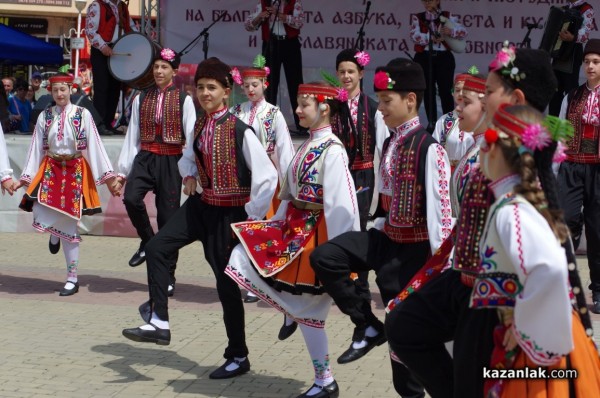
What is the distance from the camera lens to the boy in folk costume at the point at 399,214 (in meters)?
5.19

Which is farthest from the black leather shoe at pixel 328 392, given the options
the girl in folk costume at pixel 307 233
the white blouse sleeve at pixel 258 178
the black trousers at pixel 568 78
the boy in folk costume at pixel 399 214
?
the black trousers at pixel 568 78

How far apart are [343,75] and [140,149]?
1840 millimetres

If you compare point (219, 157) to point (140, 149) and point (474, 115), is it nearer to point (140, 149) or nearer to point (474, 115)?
point (474, 115)

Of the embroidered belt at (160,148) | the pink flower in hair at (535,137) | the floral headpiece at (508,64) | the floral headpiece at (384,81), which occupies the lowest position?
the embroidered belt at (160,148)

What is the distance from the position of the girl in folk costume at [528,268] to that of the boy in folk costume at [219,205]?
2.66 meters

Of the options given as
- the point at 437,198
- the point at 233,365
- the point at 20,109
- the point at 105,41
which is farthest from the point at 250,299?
the point at 20,109

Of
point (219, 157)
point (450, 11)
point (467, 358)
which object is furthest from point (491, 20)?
point (467, 358)

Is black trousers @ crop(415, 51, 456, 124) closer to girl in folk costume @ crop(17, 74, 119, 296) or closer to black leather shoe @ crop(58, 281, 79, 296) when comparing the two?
girl in folk costume @ crop(17, 74, 119, 296)

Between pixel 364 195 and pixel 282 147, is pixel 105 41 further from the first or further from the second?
pixel 364 195

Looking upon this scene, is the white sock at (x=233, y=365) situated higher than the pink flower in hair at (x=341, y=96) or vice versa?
the pink flower in hair at (x=341, y=96)

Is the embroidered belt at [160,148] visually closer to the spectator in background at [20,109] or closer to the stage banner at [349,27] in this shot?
the stage banner at [349,27]

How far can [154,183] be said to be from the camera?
352 inches

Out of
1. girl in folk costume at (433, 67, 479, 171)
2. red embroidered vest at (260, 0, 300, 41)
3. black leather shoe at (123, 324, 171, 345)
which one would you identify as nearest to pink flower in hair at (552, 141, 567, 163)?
black leather shoe at (123, 324, 171, 345)

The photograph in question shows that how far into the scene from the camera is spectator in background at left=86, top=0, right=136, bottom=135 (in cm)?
1318
